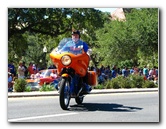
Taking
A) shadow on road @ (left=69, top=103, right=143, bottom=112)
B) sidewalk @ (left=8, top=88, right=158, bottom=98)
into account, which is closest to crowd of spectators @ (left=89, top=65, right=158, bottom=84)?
sidewalk @ (left=8, top=88, right=158, bottom=98)

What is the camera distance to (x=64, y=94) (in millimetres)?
8164

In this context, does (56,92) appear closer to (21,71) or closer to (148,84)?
(21,71)

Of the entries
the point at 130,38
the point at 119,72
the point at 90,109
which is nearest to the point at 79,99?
the point at 90,109

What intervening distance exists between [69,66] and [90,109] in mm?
844

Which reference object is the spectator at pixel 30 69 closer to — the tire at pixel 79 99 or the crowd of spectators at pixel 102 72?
the crowd of spectators at pixel 102 72

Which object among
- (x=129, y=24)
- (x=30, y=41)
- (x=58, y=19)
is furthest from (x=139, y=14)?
(x=30, y=41)

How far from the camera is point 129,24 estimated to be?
9695 mm

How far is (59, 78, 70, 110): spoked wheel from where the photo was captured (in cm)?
804

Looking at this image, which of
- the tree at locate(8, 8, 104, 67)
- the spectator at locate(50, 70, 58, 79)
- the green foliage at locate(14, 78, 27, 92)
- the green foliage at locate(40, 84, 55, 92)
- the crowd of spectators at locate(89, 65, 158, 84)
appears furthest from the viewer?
the crowd of spectators at locate(89, 65, 158, 84)

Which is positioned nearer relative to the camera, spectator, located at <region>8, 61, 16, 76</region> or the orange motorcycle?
the orange motorcycle

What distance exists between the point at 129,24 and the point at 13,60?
2474mm

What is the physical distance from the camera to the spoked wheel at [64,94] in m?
8.04

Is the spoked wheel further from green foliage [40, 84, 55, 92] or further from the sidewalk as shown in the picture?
green foliage [40, 84, 55, 92]
